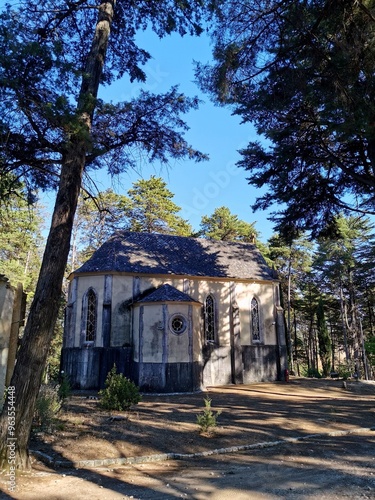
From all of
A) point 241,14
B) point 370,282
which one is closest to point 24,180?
point 241,14

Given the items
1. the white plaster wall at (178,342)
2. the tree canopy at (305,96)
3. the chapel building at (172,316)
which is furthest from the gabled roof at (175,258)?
the tree canopy at (305,96)

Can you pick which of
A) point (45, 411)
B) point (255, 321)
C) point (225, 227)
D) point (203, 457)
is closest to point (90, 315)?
point (255, 321)

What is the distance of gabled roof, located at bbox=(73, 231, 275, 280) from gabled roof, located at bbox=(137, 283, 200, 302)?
1569 mm


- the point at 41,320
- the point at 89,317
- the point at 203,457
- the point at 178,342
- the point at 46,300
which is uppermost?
the point at 89,317

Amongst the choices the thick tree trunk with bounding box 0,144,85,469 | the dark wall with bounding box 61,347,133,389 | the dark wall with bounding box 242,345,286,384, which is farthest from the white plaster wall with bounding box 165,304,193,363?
the thick tree trunk with bounding box 0,144,85,469

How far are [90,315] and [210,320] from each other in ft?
22.2

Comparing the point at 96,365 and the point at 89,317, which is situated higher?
the point at 89,317

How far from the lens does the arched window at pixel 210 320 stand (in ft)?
68.5

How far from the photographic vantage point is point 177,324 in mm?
17625

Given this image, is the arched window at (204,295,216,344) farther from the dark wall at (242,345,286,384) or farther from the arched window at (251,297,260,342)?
the arched window at (251,297,260,342)

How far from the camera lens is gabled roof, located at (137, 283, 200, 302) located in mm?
17484

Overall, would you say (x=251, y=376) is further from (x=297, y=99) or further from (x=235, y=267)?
(x=297, y=99)

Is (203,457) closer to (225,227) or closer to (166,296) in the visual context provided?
(166,296)

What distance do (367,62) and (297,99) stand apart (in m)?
2.16
